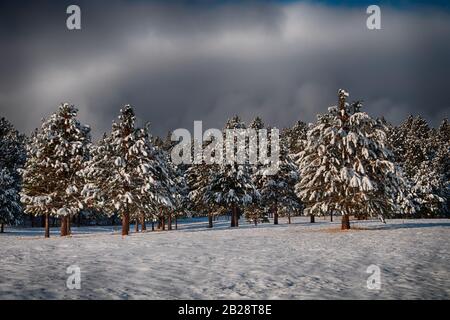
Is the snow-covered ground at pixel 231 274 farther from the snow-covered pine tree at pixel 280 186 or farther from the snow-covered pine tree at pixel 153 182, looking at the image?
the snow-covered pine tree at pixel 280 186

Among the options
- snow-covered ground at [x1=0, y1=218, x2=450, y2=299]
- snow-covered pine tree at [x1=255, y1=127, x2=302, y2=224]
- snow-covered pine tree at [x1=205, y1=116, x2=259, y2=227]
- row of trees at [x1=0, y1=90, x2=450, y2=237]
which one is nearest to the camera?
snow-covered ground at [x1=0, y1=218, x2=450, y2=299]

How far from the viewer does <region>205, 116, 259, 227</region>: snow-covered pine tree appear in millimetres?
43000

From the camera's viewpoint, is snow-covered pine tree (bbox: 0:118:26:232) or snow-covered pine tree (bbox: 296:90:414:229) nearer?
snow-covered pine tree (bbox: 296:90:414:229)

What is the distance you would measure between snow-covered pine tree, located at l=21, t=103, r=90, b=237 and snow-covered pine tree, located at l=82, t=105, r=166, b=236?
1.43m

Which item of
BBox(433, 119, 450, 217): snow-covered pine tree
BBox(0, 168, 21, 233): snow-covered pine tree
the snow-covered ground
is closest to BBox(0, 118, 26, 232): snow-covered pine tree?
BBox(0, 168, 21, 233): snow-covered pine tree

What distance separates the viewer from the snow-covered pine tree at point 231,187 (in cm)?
4300

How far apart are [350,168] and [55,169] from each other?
2654cm

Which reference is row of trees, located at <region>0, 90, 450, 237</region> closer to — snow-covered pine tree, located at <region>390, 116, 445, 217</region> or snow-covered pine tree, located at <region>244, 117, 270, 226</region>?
snow-covered pine tree, located at <region>244, 117, 270, 226</region>

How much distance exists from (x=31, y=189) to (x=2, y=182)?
2230 centimetres

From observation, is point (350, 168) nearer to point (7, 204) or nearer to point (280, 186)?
point (280, 186)

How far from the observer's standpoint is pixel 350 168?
29078 millimetres

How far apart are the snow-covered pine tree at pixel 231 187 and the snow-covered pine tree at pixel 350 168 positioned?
13065mm

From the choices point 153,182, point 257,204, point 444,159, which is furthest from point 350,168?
point 444,159
